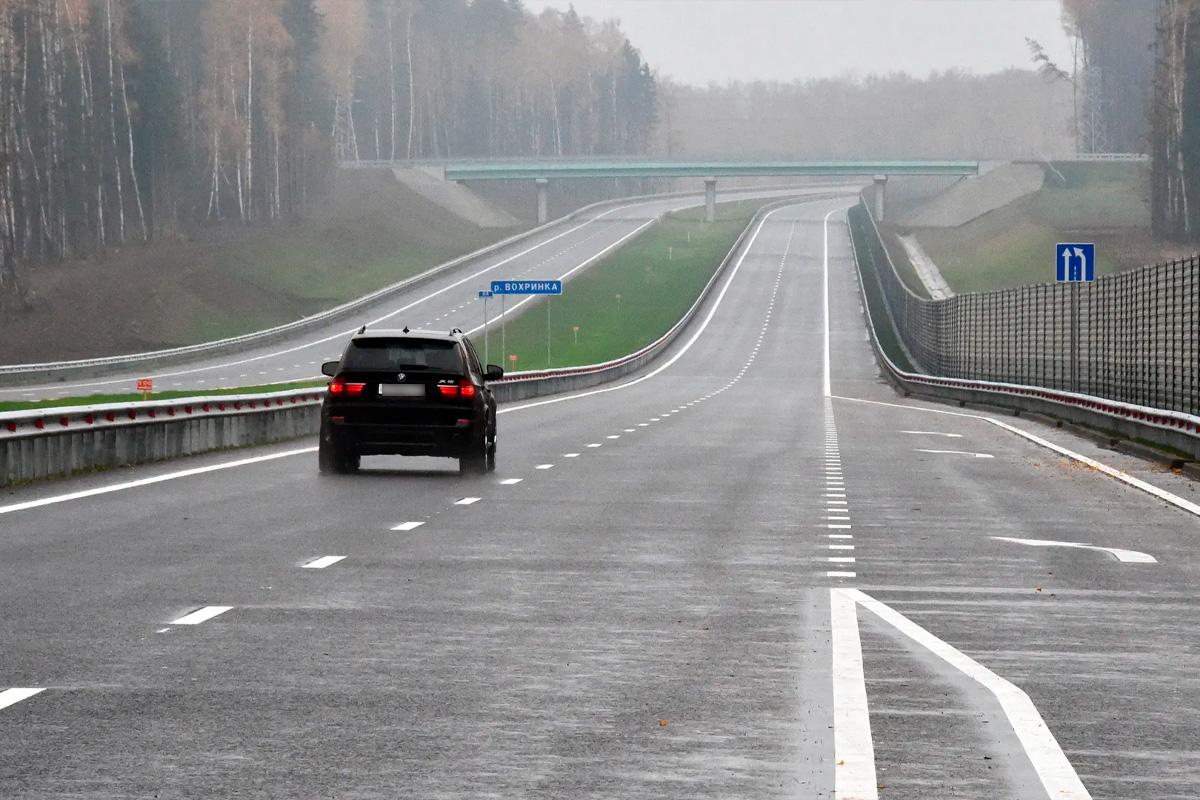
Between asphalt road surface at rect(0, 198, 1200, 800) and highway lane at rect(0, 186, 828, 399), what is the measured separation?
40723 millimetres

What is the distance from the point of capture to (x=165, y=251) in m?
116

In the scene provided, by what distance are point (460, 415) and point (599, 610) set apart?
1301cm

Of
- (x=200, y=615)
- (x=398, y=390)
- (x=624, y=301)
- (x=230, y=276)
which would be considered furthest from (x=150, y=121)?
(x=200, y=615)

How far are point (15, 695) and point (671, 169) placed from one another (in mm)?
171710

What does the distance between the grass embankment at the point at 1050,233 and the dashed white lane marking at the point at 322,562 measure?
102 m

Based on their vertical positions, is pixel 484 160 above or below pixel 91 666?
above

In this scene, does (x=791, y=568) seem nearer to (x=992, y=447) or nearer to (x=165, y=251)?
(x=992, y=447)

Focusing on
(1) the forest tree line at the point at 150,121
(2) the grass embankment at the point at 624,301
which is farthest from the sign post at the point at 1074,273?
(1) the forest tree line at the point at 150,121

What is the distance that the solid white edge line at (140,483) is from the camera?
20.7 metres

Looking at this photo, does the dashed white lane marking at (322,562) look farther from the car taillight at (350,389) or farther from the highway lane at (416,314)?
the highway lane at (416,314)

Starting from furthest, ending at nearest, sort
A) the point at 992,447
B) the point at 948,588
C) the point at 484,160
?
the point at 484,160 → the point at 992,447 → the point at 948,588

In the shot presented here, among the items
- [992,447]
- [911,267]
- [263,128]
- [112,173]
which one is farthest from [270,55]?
[992,447]

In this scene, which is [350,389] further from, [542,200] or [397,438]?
[542,200]

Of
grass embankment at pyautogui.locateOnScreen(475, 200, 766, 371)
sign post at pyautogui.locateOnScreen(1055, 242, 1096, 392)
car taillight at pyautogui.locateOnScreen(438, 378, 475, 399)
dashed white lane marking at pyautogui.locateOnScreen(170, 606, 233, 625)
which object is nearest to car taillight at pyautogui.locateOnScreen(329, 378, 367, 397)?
car taillight at pyautogui.locateOnScreen(438, 378, 475, 399)
